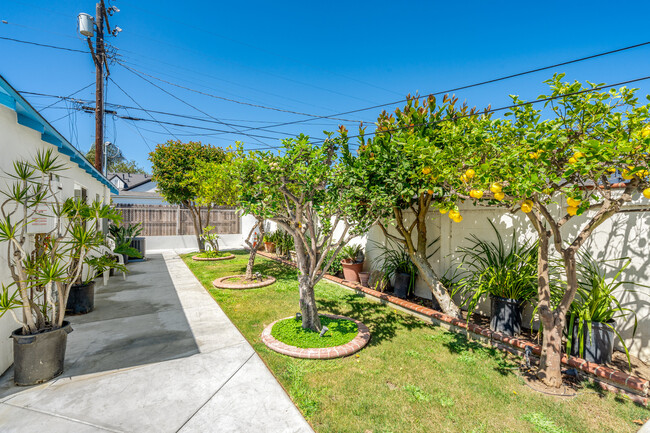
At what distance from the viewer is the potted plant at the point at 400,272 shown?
586 centimetres

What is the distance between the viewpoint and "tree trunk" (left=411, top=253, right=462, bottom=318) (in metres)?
4.68

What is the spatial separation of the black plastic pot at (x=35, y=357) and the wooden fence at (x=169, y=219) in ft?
40.0

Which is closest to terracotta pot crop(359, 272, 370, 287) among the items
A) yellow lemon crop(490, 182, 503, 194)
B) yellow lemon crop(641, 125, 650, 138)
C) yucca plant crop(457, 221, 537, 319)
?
yucca plant crop(457, 221, 537, 319)

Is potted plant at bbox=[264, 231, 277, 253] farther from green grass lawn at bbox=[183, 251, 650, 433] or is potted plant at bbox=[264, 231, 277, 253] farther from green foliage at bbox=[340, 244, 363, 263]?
green grass lawn at bbox=[183, 251, 650, 433]

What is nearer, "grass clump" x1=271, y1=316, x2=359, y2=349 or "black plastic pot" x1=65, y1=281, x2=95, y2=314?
"grass clump" x1=271, y1=316, x2=359, y2=349

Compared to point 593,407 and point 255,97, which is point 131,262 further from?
point 593,407

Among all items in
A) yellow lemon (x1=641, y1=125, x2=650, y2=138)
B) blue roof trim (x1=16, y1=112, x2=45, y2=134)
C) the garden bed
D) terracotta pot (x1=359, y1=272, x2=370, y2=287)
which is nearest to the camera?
yellow lemon (x1=641, y1=125, x2=650, y2=138)

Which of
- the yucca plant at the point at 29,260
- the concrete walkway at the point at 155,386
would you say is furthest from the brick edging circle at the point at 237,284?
the yucca plant at the point at 29,260

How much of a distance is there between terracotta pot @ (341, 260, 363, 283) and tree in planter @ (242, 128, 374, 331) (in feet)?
9.84

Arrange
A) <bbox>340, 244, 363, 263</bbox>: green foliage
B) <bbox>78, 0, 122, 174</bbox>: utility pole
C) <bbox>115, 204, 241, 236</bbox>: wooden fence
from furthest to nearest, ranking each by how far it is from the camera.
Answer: <bbox>115, 204, 241, 236</bbox>: wooden fence
<bbox>78, 0, 122, 174</bbox>: utility pole
<bbox>340, 244, 363, 263</bbox>: green foliage

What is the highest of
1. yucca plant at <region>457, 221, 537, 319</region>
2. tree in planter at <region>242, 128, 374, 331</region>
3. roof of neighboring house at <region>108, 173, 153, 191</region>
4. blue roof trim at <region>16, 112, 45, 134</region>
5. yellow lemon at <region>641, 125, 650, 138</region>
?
roof of neighboring house at <region>108, 173, 153, 191</region>

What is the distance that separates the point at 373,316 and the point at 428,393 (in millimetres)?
2096

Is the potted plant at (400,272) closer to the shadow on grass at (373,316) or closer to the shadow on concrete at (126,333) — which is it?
the shadow on grass at (373,316)

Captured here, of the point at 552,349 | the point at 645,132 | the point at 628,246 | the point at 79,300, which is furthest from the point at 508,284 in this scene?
the point at 79,300
